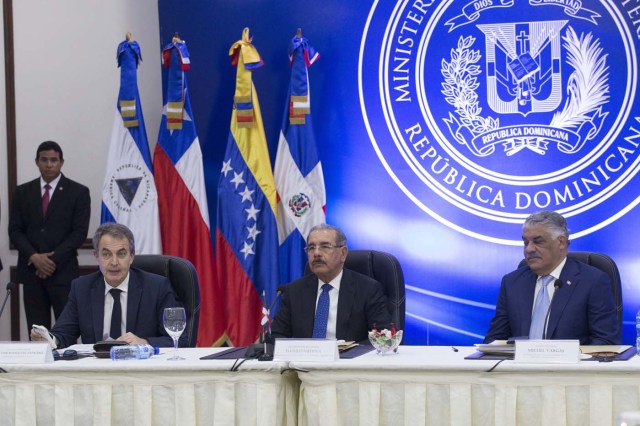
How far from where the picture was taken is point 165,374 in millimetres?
3326

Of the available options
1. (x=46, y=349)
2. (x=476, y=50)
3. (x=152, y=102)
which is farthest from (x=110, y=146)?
(x=46, y=349)

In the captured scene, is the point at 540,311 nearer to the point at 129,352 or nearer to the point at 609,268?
the point at 609,268

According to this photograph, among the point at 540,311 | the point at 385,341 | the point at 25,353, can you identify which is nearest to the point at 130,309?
the point at 25,353

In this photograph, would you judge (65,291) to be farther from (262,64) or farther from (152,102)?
(262,64)

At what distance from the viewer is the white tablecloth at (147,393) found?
3277 mm

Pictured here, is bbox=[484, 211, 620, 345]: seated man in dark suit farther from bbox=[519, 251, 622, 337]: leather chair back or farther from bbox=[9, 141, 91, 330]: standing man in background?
bbox=[9, 141, 91, 330]: standing man in background

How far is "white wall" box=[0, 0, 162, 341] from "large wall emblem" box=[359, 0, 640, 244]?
174 centimetres

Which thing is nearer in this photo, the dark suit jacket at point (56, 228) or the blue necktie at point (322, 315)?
the blue necktie at point (322, 315)

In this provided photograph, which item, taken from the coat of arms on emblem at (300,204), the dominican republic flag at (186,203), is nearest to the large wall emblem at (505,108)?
the coat of arms on emblem at (300,204)

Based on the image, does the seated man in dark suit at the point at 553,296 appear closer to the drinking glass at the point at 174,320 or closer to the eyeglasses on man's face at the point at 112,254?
the drinking glass at the point at 174,320

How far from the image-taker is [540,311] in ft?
13.2

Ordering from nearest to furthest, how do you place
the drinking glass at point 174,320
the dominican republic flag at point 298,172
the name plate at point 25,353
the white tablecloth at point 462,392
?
the white tablecloth at point 462,392 < the name plate at point 25,353 < the drinking glass at point 174,320 < the dominican republic flag at point 298,172

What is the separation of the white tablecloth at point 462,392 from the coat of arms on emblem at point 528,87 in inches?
109

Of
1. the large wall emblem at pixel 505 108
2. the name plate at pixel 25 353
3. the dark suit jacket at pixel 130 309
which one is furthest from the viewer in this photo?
the large wall emblem at pixel 505 108
